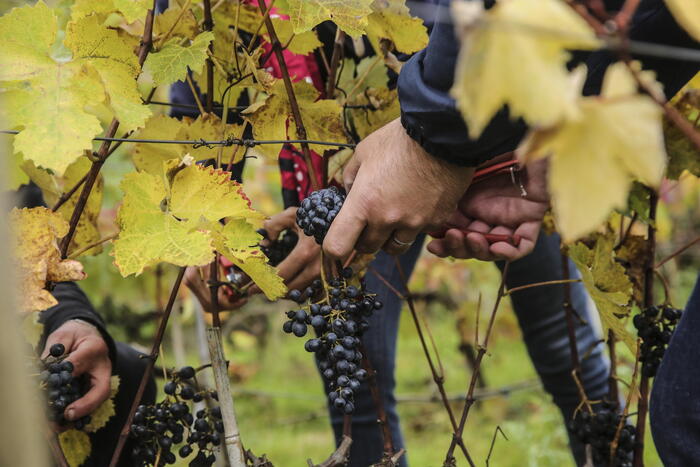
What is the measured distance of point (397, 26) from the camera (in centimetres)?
133

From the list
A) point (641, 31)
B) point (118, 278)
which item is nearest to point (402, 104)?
point (641, 31)

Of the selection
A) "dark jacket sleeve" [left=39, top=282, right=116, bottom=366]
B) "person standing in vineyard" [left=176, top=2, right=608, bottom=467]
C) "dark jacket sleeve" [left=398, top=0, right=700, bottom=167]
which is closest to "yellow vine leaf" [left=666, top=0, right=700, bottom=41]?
"dark jacket sleeve" [left=398, top=0, right=700, bottom=167]

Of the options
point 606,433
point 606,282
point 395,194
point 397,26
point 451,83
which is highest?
point 397,26

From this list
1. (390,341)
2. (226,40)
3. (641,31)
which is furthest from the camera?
(390,341)

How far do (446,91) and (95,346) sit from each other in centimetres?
86

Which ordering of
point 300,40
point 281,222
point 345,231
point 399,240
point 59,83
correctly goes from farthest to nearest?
point 281,222 < point 300,40 < point 399,240 < point 345,231 < point 59,83

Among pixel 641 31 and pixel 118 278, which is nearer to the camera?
pixel 641 31

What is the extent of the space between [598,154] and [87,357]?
1182 millimetres

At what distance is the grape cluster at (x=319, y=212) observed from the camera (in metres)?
1.15

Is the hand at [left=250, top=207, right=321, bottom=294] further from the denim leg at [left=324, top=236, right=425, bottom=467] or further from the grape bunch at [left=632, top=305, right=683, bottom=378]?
the grape bunch at [left=632, top=305, right=683, bottom=378]

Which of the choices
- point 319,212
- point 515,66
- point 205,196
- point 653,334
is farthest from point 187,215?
point 653,334

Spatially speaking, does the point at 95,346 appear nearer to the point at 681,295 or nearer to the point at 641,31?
the point at 641,31

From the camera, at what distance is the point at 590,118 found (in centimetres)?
53

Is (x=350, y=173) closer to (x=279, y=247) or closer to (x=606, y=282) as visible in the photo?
(x=279, y=247)
